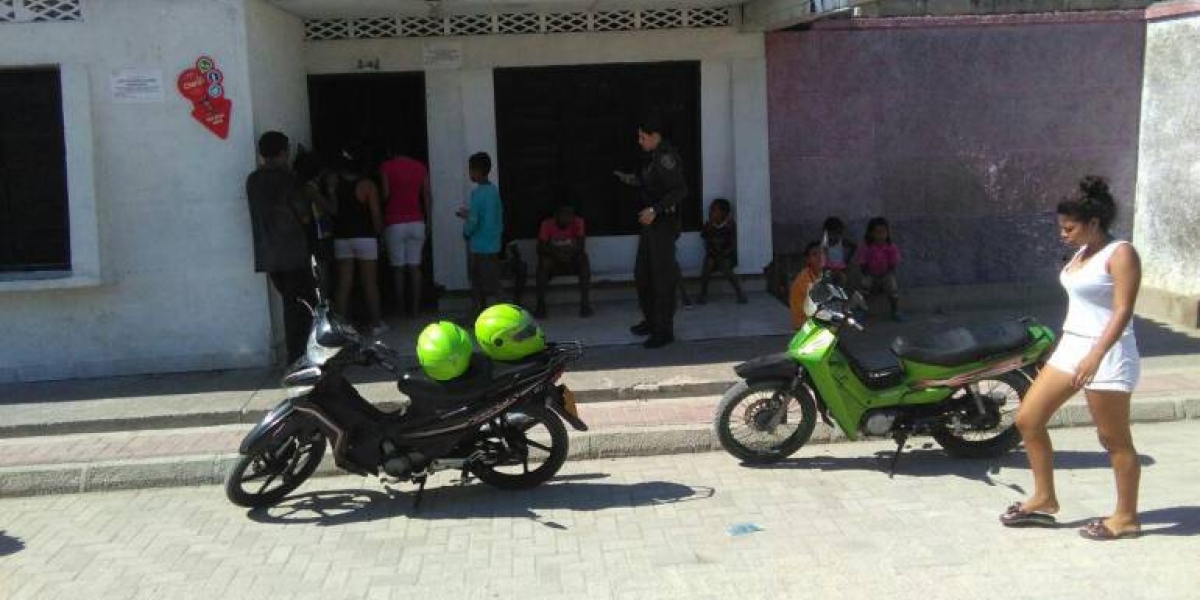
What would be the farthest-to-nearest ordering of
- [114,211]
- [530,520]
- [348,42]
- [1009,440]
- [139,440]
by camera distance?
[348,42]
[114,211]
[139,440]
[1009,440]
[530,520]

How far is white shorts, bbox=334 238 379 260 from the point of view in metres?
8.99

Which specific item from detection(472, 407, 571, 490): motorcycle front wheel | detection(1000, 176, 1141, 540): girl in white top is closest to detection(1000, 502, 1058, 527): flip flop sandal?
detection(1000, 176, 1141, 540): girl in white top

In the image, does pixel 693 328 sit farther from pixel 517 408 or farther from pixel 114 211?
pixel 114 211

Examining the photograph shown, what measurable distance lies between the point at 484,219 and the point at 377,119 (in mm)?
1860

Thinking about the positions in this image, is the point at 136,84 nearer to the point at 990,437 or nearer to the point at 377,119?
the point at 377,119

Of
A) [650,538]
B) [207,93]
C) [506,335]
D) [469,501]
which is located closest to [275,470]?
[469,501]

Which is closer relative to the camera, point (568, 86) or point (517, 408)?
point (517, 408)

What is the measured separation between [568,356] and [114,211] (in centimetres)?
402

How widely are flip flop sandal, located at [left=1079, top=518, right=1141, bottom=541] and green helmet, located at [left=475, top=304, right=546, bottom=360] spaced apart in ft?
9.10

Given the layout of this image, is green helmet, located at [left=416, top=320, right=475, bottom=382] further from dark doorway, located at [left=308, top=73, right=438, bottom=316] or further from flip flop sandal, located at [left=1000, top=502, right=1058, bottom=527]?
dark doorway, located at [left=308, top=73, right=438, bottom=316]

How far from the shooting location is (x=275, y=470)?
575 centimetres

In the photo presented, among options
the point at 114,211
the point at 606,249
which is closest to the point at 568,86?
the point at 606,249

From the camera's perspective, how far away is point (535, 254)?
33.4ft

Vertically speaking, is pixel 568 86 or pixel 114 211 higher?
pixel 568 86
